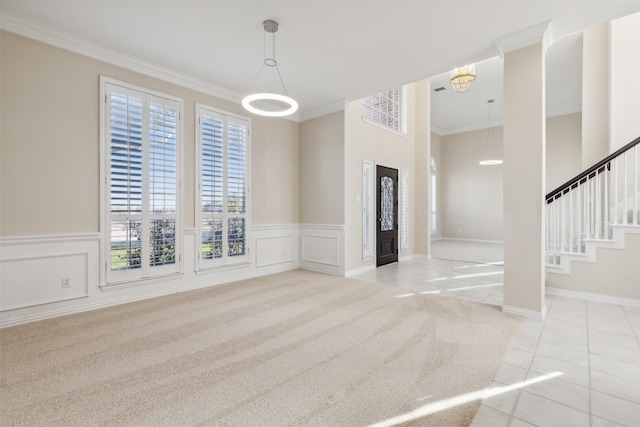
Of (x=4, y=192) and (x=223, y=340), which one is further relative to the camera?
(x=4, y=192)

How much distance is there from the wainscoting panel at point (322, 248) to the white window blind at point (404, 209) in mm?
2206

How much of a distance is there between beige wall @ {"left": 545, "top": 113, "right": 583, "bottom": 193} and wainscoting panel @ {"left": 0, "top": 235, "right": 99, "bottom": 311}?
36.6ft

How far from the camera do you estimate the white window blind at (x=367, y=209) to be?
5750 millimetres

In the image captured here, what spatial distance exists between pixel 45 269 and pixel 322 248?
3.85 m

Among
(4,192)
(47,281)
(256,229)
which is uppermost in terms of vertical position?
(4,192)

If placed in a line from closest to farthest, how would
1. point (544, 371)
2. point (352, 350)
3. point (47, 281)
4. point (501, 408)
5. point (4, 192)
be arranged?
point (501, 408) < point (544, 371) < point (352, 350) < point (4, 192) < point (47, 281)

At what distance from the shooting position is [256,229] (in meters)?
→ 5.22

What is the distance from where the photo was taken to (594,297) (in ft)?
12.3

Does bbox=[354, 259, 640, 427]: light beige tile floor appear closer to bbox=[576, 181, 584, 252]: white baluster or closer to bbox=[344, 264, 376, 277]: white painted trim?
bbox=[576, 181, 584, 252]: white baluster

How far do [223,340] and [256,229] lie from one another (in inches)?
106

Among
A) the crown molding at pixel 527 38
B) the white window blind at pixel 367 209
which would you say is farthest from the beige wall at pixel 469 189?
the crown molding at pixel 527 38

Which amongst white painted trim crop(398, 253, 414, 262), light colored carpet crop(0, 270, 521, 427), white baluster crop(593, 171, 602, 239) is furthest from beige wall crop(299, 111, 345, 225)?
white baluster crop(593, 171, 602, 239)

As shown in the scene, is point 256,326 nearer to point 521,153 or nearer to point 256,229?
point 256,229

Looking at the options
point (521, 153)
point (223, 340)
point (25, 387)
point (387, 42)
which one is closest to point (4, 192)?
point (25, 387)
